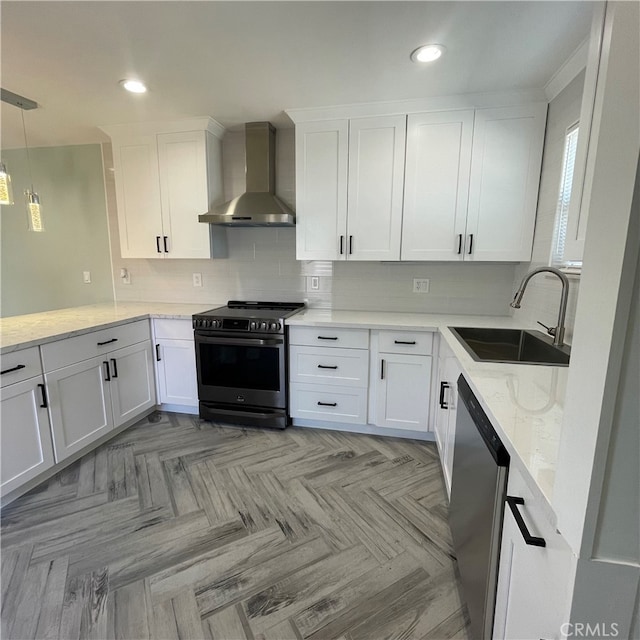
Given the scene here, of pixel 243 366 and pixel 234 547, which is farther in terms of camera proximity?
pixel 243 366

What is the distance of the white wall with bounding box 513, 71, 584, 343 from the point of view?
1848 mm

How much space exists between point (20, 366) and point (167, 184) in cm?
177

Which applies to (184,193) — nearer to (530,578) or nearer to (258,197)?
(258,197)

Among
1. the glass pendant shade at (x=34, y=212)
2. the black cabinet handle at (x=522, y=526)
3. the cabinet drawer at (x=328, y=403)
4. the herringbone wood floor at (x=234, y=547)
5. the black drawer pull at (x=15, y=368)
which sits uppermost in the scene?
the glass pendant shade at (x=34, y=212)

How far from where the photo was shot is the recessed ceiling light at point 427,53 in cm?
172

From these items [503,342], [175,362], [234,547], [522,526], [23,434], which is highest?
[503,342]

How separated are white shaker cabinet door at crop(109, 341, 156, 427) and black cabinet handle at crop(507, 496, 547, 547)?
256 cm

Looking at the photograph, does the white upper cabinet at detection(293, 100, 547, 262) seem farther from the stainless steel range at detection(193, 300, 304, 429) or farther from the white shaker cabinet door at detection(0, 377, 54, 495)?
the white shaker cabinet door at detection(0, 377, 54, 495)

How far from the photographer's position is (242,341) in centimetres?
258

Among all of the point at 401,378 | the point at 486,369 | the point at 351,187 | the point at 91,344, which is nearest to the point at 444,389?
the point at 401,378

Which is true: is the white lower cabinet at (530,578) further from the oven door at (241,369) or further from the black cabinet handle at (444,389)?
the oven door at (241,369)

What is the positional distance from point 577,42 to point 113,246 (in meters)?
3.83

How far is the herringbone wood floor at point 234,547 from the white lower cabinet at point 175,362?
1.73 ft

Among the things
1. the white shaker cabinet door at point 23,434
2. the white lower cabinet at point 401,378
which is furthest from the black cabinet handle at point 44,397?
the white lower cabinet at point 401,378
